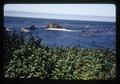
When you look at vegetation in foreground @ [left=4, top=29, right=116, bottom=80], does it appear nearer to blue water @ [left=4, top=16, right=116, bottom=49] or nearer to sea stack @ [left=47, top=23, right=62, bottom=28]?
blue water @ [left=4, top=16, right=116, bottom=49]

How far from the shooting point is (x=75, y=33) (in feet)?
5.58

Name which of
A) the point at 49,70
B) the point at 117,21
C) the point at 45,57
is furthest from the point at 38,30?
the point at 117,21

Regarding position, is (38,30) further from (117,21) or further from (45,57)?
(117,21)

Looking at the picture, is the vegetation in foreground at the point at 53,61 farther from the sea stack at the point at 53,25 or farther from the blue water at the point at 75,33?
the sea stack at the point at 53,25

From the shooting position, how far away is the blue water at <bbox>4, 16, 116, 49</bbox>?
1.70 m

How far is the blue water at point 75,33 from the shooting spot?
1.70 metres

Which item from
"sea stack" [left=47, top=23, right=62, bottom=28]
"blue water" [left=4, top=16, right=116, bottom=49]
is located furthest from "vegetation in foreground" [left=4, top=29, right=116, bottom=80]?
"sea stack" [left=47, top=23, right=62, bottom=28]

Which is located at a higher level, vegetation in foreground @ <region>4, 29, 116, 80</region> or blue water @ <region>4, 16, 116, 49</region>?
blue water @ <region>4, 16, 116, 49</region>

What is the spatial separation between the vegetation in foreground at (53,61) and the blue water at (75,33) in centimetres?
5

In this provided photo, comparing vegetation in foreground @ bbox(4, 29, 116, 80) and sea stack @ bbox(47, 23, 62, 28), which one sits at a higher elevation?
sea stack @ bbox(47, 23, 62, 28)

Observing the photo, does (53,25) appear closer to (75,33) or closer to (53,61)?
(75,33)

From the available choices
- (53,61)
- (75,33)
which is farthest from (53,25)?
(53,61)

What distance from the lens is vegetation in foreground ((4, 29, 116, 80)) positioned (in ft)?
5.57

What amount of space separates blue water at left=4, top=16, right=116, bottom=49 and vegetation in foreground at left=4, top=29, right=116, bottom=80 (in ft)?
0.18
